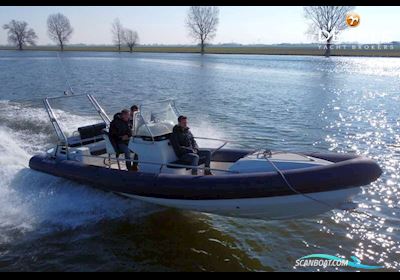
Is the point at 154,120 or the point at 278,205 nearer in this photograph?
the point at 278,205

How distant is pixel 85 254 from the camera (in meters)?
6.28

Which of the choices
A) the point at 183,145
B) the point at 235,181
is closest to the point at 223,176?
the point at 235,181

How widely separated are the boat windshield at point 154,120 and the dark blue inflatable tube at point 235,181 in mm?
865

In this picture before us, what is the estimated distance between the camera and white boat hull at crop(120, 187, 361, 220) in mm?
5910

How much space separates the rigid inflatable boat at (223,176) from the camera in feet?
19.3

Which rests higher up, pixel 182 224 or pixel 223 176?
pixel 223 176

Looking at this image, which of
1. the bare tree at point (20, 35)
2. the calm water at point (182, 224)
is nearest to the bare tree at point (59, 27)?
the bare tree at point (20, 35)

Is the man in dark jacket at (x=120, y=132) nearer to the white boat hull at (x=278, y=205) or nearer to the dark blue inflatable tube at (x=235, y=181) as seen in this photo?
the dark blue inflatable tube at (x=235, y=181)

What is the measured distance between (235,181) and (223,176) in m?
0.25

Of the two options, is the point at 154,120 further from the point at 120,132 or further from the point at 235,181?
the point at 235,181

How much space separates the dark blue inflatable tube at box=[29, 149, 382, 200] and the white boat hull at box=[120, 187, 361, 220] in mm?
99

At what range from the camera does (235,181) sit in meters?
6.17

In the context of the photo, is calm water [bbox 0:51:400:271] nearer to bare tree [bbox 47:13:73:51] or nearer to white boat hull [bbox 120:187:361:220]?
white boat hull [bbox 120:187:361:220]

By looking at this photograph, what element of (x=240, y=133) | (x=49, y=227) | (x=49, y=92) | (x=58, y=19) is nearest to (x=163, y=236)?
(x=49, y=227)
